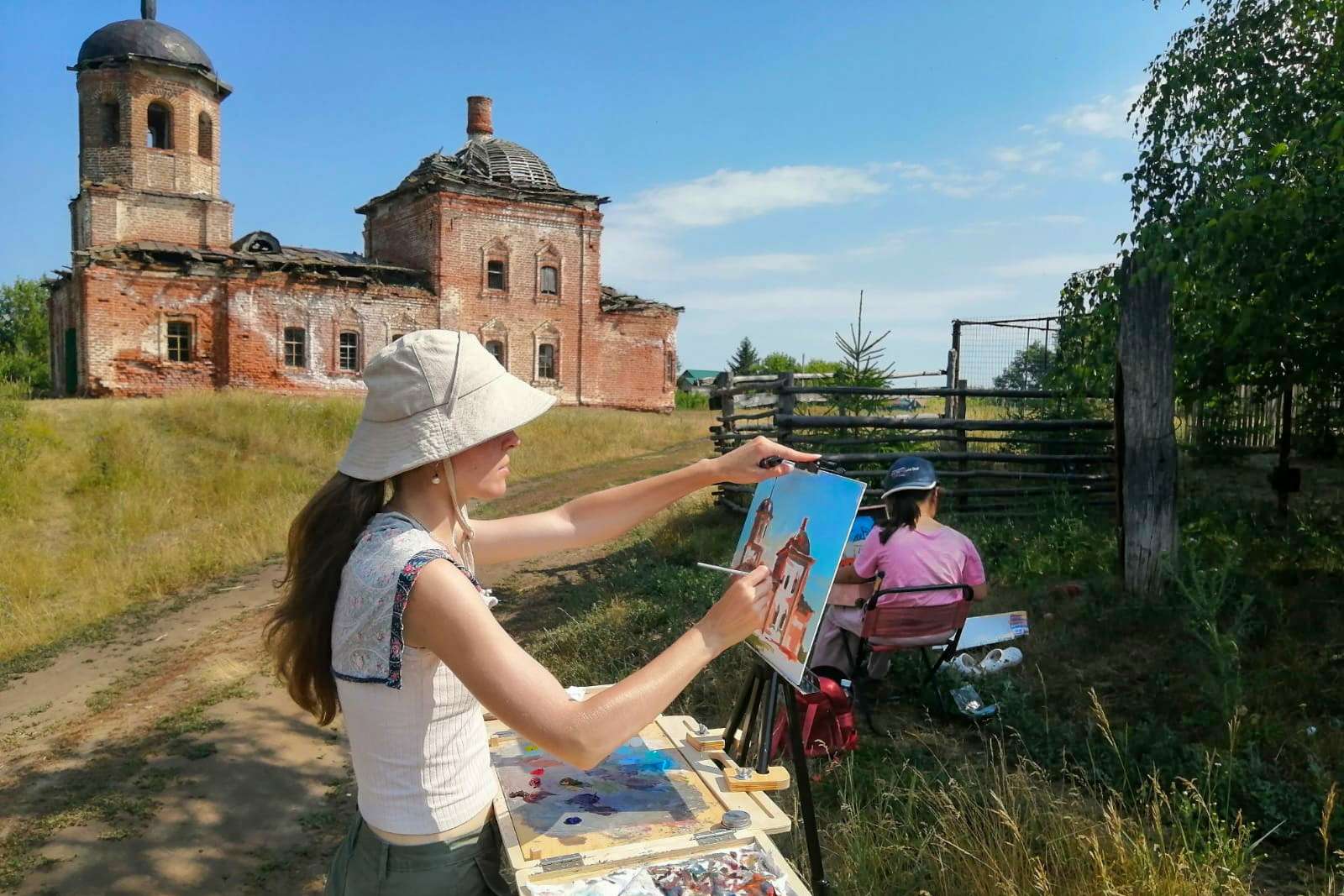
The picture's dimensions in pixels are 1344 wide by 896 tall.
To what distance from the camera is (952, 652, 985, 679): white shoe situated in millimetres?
5105

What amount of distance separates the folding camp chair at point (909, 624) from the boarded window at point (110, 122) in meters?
30.5

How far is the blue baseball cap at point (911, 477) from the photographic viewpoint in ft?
15.7

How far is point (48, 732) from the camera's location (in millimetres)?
6238

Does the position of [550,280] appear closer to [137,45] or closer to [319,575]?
[137,45]

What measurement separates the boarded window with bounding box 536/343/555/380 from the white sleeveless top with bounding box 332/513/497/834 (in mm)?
29405

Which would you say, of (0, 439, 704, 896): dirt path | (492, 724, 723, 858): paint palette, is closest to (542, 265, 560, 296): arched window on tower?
(0, 439, 704, 896): dirt path

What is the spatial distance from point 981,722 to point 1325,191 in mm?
3347

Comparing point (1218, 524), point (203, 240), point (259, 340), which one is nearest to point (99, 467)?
point (259, 340)

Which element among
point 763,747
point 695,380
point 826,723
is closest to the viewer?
point 763,747

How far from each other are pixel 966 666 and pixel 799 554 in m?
3.30

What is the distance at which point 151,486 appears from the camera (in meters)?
15.6

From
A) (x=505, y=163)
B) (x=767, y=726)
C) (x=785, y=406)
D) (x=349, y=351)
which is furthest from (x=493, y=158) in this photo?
(x=767, y=726)

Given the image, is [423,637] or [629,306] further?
[629,306]

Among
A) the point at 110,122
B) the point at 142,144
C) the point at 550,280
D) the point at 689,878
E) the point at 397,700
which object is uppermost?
the point at 110,122
